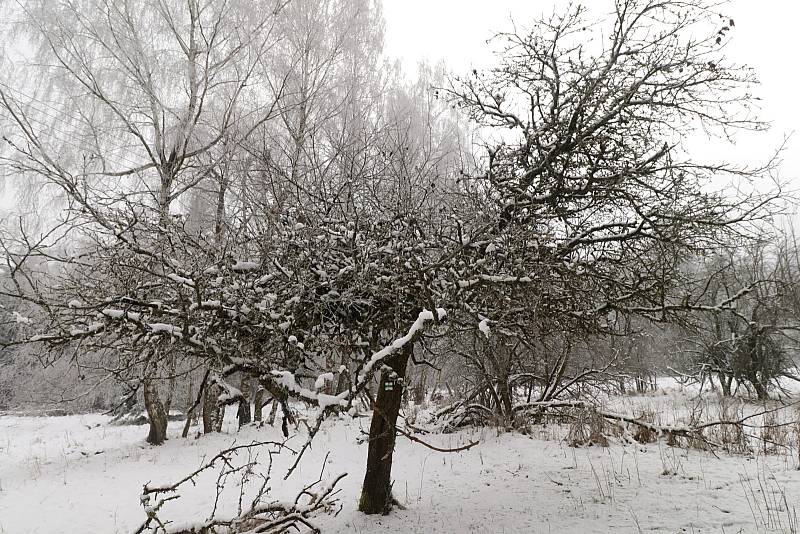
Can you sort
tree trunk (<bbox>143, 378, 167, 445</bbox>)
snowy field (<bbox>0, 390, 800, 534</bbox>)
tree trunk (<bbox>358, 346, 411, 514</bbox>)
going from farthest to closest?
tree trunk (<bbox>143, 378, 167, 445</bbox>)
tree trunk (<bbox>358, 346, 411, 514</bbox>)
snowy field (<bbox>0, 390, 800, 534</bbox>)

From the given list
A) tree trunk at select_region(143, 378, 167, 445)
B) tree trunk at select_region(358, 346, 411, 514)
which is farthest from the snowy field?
tree trunk at select_region(143, 378, 167, 445)

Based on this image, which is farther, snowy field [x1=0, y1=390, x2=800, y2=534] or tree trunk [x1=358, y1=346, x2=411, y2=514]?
tree trunk [x1=358, y1=346, x2=411, y2=514]

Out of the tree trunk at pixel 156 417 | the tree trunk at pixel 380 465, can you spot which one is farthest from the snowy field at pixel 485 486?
the tree trunk at pixel 156 417

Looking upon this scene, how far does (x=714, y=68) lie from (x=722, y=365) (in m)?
14.4

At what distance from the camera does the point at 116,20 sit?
878 centimetres

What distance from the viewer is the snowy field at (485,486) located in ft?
15.3

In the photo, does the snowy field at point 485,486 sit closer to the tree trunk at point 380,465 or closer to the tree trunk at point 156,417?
the tree trunk at point 380,465

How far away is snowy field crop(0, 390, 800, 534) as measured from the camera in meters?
4.66

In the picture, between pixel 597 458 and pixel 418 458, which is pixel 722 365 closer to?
pixel 597 458

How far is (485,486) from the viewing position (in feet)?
21.6

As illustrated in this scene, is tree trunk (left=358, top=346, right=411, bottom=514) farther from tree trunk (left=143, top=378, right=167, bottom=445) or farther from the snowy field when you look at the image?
tree trunk (left=143, top=378, right=167, bottom=445)

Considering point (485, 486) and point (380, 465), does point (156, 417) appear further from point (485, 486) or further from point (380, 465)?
point (485, 486)

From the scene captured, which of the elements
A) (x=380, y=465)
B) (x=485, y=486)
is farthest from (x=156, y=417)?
(x=485, y=486)

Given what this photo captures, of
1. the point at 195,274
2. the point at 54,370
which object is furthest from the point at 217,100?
the point at 195,274
